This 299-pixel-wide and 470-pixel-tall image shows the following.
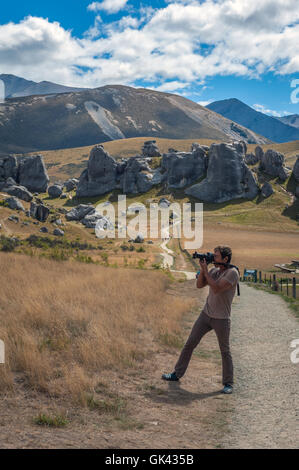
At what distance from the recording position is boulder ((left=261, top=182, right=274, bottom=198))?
92556 millimetres

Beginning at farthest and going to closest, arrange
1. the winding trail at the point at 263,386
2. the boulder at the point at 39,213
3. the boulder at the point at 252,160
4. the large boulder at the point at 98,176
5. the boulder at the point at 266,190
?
the boulder at the point at 252,160, the large boulder at the point at 98,176, the boulder at the point at 266,190, the boulder at the point at 39,213, the winding trail at the point at 263,386

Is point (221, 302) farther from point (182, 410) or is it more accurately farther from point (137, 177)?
point (137, 177)

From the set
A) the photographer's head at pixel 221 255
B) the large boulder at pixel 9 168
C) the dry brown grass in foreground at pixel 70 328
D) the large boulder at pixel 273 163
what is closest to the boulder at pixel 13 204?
the dry brown grass in foreground at pixel 70 328

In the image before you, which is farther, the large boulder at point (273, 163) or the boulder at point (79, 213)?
the large boulder at point (273, 163)

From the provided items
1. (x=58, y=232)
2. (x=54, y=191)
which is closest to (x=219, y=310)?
(x=58, y=232)

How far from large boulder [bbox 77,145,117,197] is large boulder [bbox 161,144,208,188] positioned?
1782cm

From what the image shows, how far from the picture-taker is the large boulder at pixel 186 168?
104 m

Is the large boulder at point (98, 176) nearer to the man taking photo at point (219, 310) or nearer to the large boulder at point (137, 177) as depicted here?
the large boulder at point (137, 177)

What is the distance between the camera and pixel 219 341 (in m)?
6.62

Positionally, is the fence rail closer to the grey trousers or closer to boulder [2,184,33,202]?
the grey trousers

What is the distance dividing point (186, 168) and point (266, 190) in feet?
75.8

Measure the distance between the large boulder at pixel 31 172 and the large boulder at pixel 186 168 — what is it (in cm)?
3454

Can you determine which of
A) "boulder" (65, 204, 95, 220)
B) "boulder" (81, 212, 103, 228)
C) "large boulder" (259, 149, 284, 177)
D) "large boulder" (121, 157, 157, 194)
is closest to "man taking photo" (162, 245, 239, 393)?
"boulder" (81, 212, 103, 228)
